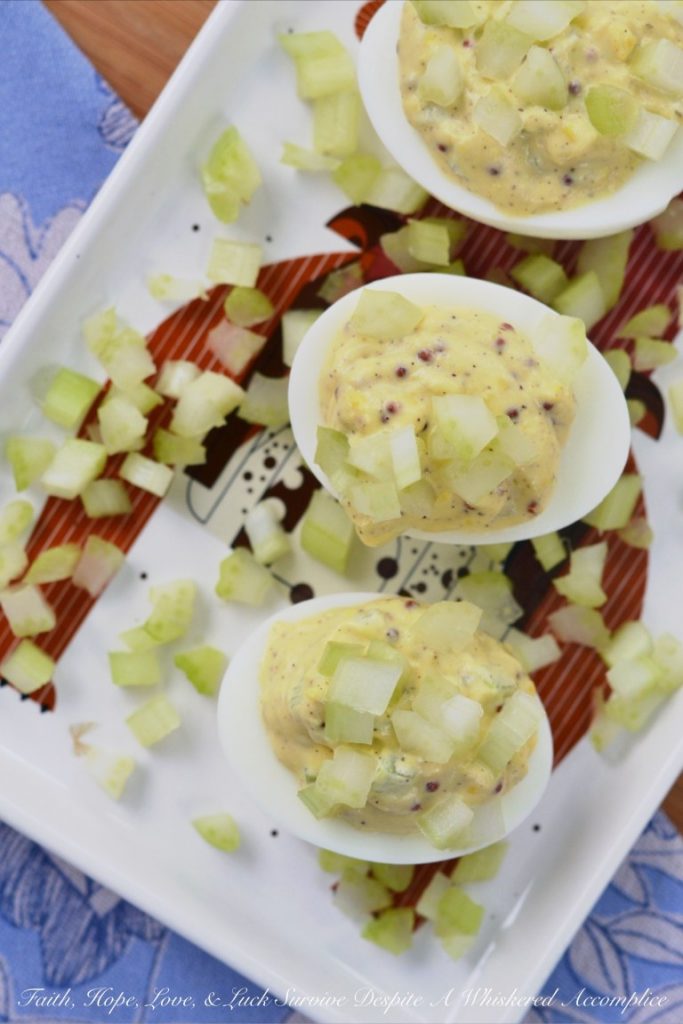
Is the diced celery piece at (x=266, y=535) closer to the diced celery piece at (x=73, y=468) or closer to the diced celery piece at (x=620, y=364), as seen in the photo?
the diced celery piece at (x=73, y=468)

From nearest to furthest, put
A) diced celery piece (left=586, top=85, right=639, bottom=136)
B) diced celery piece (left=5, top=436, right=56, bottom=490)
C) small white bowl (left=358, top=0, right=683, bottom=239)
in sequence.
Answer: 1. diced celery piece (left=586, top=85, right=639, bottom=136)
2. small white bowl (left=358, top=0, right=683, bottom=239)
3. diced celery piece (left=5, top=436, right=56, bottom=490)

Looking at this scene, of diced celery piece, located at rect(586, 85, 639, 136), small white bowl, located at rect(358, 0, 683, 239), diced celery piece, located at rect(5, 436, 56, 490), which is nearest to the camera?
diced celery piece, located at rect(586, 85, 639, 136)

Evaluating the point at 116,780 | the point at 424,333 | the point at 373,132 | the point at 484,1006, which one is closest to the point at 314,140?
the point at 373,132

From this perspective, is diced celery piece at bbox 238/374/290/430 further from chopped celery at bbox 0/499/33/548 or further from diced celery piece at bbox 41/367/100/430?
chopped celery at bbox 0/499/33/548

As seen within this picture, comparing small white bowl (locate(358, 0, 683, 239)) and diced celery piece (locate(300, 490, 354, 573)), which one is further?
diced celery piece (locate(300, 490, 354, 573))

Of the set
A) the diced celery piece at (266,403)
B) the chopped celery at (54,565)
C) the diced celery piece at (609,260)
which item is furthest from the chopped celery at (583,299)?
the chopped celery at (54,565)

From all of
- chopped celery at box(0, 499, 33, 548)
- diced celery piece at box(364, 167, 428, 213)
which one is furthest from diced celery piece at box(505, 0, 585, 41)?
chopped celery at box(0, 499, 33, 548)

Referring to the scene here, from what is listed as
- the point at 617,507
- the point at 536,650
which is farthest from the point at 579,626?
the point at 617,507
